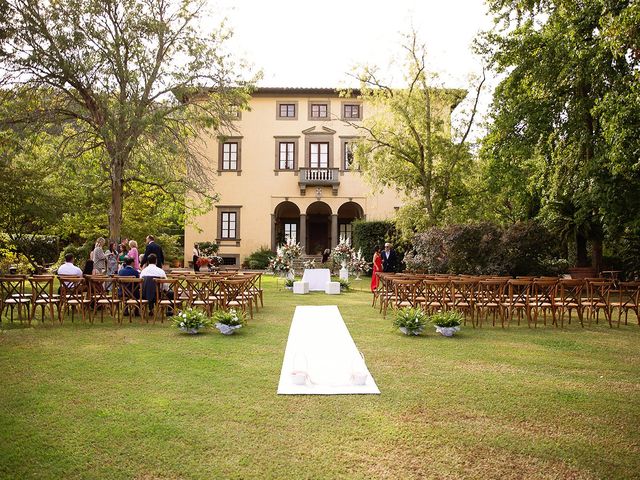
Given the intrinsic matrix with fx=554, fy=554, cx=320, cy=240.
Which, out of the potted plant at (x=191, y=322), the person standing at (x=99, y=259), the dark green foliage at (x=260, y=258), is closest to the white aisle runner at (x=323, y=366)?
the potted plant at (x=191, y=322)

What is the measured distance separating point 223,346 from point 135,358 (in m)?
1.45

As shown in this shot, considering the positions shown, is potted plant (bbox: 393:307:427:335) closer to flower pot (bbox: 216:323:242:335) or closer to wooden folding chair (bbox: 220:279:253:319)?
flower pot (bbox: 216:323:242:335)

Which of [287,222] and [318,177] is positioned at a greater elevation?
[318,177]

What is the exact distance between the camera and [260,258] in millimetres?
31938

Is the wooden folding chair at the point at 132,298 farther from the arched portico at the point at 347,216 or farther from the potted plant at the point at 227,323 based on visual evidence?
the arched portico at the point at 347,216

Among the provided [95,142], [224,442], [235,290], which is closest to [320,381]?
[224,442]

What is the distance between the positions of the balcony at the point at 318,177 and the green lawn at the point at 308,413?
24105 millimetres

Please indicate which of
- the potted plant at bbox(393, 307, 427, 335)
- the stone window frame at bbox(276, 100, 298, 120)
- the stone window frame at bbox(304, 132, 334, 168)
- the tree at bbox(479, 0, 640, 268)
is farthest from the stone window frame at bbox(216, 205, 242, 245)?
the potted plant at bbox(393, 307, 427, 335)

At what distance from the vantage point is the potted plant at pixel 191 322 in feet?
32.0

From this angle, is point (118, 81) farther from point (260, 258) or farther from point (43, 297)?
point (260, 258)

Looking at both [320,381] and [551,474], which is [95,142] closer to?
[320,381]

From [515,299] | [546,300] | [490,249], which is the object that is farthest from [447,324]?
[490,249]

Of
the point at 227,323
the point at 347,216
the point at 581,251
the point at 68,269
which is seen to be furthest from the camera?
the point at 347,216

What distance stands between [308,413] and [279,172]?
2869 centimetres
